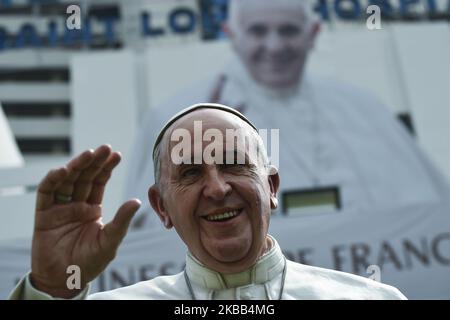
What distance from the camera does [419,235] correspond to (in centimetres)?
897

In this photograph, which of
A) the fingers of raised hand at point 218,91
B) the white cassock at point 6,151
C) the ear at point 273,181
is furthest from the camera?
the fingers of raised hand at point 218,91

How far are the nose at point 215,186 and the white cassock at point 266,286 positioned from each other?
27 cm

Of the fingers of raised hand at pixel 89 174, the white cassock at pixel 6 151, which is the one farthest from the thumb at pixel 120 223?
the white cassock at pixel 6 151

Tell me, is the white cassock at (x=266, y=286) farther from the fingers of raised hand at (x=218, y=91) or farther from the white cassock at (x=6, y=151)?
the fingers of raised hand at (x=218, y=91)

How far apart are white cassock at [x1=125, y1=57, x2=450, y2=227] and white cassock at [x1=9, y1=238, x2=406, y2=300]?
9.78m

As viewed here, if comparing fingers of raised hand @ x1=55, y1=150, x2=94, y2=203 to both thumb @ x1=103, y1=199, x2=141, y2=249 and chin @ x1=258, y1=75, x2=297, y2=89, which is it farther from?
chin @ x1=258, y1=75, x2=297, y2=89

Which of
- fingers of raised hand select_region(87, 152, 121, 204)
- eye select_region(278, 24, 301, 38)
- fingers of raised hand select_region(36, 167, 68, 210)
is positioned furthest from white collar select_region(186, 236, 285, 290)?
eye select_region(278, 24, 301, 38)

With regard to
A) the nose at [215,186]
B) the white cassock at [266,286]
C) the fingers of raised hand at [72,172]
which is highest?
the fingers of raised hand at [72,172]

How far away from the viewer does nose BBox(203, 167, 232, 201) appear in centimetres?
161

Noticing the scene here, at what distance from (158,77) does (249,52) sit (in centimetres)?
298

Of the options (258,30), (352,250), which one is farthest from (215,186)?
(258,30)

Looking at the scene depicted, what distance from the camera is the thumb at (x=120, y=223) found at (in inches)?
60.2

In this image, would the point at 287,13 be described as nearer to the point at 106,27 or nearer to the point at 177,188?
the point at 106,27

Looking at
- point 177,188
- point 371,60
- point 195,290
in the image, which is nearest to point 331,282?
point 195,290
